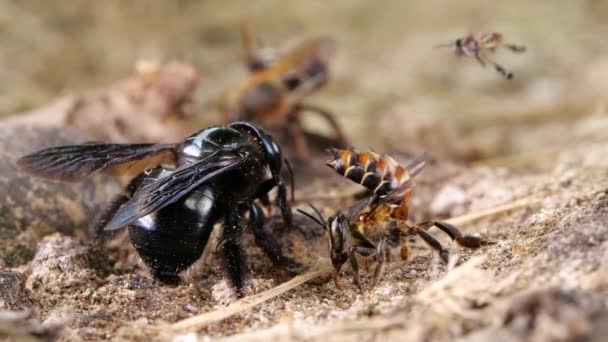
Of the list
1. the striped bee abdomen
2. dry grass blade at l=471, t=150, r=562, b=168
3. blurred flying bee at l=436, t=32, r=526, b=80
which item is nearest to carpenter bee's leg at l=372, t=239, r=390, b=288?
the striped bee abdomen

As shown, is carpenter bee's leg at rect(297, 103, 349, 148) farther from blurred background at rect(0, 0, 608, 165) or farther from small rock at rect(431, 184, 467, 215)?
small rock at rect(431, 184, 467, 215)

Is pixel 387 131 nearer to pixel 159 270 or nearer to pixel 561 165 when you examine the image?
pixel 561 165

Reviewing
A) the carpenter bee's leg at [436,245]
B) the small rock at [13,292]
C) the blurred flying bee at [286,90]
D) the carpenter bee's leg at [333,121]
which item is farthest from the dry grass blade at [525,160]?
the small rock at [13,292]

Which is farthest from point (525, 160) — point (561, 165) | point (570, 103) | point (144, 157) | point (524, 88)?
point (144, 157)

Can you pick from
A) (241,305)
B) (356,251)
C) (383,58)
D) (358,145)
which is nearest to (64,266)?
(241,305)

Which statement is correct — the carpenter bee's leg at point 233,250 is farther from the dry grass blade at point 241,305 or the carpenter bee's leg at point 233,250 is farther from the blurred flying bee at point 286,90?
the blurred flying bee at point 286,90

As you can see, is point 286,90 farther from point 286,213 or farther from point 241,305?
point 241,305
